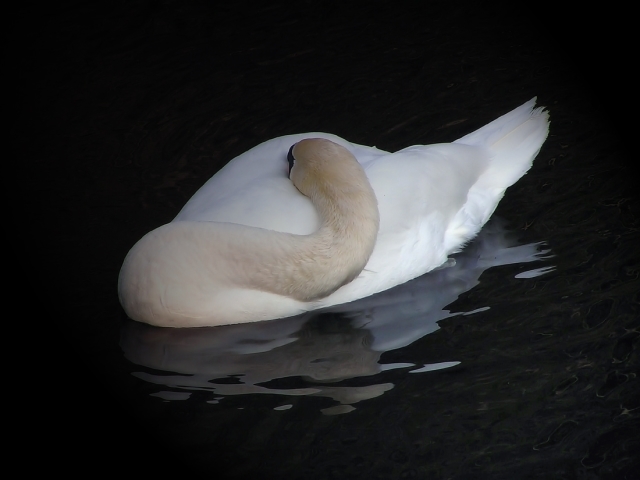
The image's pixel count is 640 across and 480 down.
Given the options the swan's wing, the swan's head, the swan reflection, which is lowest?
the swan reflection

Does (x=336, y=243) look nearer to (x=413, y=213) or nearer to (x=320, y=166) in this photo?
(x=320, y=166)

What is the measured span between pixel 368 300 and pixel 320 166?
62cm

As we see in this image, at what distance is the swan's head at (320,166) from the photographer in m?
3.89

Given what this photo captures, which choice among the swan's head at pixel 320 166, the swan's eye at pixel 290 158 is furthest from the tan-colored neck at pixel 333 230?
the swan's eye at pixel 290 158

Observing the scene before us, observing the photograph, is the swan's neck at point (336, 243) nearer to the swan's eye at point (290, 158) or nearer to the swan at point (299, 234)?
the swan at point (299, 234)

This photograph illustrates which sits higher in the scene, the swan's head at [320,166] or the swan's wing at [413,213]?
the swan's head at [320,166]

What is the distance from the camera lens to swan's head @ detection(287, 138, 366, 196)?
389 cm

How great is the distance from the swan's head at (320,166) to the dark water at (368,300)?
56 centimetres

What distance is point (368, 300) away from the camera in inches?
158

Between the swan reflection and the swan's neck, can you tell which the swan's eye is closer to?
the swan's neck

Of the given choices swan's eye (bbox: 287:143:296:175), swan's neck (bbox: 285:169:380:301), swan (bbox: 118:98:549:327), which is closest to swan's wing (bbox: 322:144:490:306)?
swan (bbox: 118:98:549:327)

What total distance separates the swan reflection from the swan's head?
1.78 feet

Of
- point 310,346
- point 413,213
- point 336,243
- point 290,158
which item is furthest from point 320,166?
Answer: point 310,346

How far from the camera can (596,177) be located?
482cm
